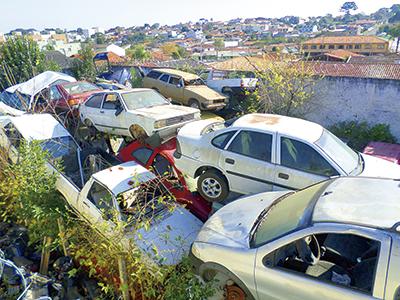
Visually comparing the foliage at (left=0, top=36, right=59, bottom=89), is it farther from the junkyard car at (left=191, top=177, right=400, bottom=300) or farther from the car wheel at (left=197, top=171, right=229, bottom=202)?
the junkyard car at (left=191, top=177, right=400, bottom=300)

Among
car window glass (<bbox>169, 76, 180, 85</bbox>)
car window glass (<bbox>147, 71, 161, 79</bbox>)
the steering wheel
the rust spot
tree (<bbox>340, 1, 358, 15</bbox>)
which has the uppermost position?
tree (<bbox>340, 1, 358, 15</bbox>)

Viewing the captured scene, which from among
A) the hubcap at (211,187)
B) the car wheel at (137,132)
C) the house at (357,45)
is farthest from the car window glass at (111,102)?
the house at (357,45)

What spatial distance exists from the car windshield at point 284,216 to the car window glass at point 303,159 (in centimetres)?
96

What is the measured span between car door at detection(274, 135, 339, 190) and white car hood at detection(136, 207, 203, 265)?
157 cm

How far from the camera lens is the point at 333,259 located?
353 centimetres

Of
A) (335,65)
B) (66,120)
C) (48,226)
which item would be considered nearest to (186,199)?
(48,226)

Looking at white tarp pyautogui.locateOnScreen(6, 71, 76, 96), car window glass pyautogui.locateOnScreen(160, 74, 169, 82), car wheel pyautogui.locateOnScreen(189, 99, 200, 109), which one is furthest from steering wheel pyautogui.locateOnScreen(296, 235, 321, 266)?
white tarp pyautogui.locateOnScreen(6, 71, 76, 96)

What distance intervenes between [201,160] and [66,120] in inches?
245

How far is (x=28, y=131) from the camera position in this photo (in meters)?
7.14

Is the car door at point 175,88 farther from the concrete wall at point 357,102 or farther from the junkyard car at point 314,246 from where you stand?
the junkyard car at point 314,246

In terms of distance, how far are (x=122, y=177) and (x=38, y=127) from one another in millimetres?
3483

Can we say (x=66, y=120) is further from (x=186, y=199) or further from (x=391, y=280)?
(x=391, y=280)

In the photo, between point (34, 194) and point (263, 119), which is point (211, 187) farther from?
point (34, 194)

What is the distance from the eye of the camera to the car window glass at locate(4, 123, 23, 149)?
22.8 feet
